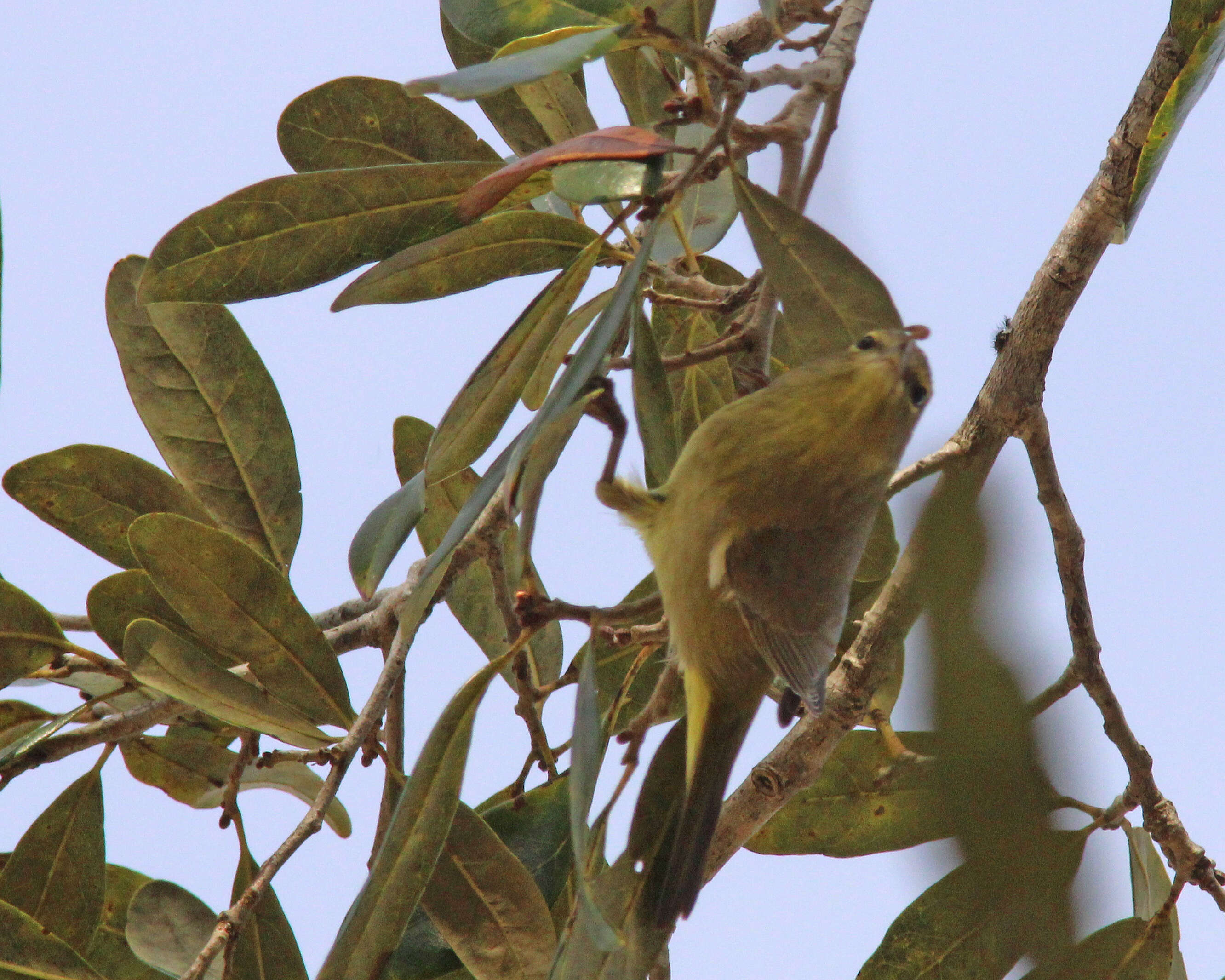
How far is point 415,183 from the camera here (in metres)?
1.56

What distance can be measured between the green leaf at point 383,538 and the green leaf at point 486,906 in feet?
1.10

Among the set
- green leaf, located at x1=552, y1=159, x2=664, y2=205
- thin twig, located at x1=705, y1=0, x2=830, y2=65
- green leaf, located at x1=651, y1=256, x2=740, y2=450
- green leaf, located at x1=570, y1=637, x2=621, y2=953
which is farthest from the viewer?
thin twig, located at x1=705, y1=0, x2=830, y2=65

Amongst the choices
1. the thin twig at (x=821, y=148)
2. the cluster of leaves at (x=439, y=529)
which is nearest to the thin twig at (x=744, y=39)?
the cluster of leaves at (x=439, y=529)

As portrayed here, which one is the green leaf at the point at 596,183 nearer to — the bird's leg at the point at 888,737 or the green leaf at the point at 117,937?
the bird's leg at the point at 888,737

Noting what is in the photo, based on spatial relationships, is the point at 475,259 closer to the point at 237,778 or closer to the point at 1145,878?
the point at 237,778

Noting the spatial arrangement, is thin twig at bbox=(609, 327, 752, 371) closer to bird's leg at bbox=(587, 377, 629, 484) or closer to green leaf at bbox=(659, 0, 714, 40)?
bird's leg at bbox=(587, 377, 629, 484)

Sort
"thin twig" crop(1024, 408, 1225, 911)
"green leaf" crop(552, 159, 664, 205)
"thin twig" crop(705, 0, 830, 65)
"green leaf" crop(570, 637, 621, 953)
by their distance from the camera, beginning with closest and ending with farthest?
"green leaf" crop(570, 637, 621, 953) < "green leaf" crop(552, 159, 664, 205) < "thin twig" crop(1024, 408, 1225, 911) < "thin twig" crop(705, 0, 830, 65)

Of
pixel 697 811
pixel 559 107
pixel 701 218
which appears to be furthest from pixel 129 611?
pixel 701 218

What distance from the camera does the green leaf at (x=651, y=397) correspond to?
152 cm

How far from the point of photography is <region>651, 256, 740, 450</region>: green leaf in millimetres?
2102

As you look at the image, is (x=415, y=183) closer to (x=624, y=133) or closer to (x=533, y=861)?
(x=624, y=133)

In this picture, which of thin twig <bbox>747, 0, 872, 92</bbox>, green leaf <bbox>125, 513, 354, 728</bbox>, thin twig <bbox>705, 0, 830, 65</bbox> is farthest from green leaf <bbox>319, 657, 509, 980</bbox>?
thin twig <bbox>705, 0, 830, 65</bbox>

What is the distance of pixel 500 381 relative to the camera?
1.53m

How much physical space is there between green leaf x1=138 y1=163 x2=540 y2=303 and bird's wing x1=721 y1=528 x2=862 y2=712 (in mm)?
585
